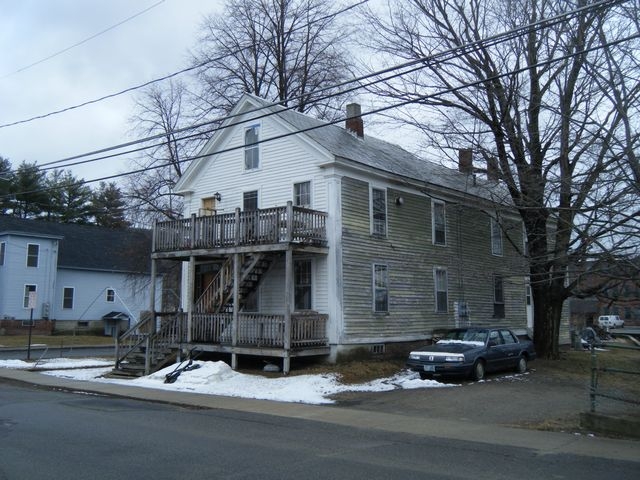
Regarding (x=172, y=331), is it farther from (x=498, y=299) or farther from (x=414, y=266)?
(x=498, y=299)

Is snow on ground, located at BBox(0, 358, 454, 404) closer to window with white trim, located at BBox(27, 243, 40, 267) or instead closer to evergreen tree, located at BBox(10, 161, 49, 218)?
window with white trim, located at BBox(27, 243, 40, 267)

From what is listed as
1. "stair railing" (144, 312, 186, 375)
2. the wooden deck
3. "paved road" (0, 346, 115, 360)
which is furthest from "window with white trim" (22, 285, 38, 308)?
"stair railing" (144, 312, 186, 375)

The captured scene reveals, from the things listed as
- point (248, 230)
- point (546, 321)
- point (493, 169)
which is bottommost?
point (546, 321)

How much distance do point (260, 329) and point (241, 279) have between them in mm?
1787

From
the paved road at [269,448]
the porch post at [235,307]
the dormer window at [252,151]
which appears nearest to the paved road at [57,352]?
the porch post at [235,307]

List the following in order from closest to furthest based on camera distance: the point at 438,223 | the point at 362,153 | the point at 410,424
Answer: the point at 410,424
the point at 362,153
the point at 438,223

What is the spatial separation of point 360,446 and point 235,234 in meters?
11.4

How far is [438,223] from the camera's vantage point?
82.7 ft

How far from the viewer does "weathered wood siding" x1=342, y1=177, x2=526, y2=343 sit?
816 inches

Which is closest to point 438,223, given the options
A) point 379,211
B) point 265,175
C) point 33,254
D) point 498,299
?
point 379,211

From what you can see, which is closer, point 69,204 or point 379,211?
point 379,211

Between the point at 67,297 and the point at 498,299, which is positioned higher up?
the point at 67,297

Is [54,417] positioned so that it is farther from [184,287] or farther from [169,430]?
[184,287]

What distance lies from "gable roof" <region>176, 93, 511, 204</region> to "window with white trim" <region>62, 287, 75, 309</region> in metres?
23.1
